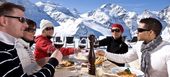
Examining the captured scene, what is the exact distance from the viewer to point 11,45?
212 cm

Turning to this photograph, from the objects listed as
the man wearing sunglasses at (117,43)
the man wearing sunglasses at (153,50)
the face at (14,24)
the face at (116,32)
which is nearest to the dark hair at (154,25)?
the man wearing sunglasses at (153,50)

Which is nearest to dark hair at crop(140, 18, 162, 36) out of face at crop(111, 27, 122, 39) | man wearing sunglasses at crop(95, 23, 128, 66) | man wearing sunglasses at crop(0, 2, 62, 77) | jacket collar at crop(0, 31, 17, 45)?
man wearing sunglasses at crop(0, 2, 62, 77)

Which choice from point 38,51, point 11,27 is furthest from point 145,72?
point 38,51

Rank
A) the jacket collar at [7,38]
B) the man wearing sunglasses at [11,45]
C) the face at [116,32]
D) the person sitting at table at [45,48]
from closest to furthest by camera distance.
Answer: the man wearing sunglasses at [11,45] → the jacket collar at [7,38] → the person sitting at table at [45,48] → the face at [116,32]

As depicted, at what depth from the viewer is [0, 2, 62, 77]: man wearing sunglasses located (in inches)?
77.3

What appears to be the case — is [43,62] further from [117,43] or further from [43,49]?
[117,43]

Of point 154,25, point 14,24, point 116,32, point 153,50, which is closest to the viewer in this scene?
point 14,24

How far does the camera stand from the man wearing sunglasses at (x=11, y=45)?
1963mm

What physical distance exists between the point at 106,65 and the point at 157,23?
3.20ft

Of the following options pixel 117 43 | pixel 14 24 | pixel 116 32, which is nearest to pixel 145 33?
pixel 14 24

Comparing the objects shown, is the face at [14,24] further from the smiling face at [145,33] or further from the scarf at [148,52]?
the smiling face at [145,33]

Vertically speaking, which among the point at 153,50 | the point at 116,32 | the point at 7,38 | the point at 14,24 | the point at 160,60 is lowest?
the point at 160,60

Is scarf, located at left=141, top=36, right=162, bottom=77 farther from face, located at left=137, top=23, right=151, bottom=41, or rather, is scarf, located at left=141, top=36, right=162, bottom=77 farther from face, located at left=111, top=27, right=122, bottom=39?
face, located at left=111, top=27, right=122, bottom=39

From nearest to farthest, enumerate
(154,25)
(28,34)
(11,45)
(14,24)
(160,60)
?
(11,45) < (14,24) < (160,60) < (154,25) < (28,34)
